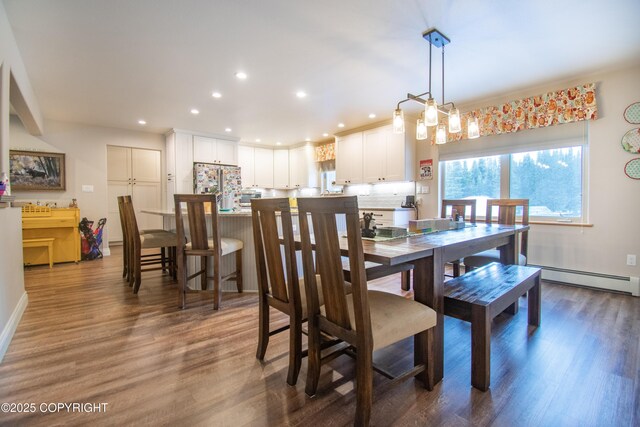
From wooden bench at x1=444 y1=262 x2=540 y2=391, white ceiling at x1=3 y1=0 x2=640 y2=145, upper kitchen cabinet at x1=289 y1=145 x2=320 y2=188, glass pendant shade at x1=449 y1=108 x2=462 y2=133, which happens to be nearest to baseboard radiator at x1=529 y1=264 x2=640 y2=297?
wooden bench at x1=444 y1=262 x2=540 y2=391

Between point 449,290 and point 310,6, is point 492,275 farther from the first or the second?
point 310,6

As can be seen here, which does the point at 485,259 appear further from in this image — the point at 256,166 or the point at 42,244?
the point at 42,244

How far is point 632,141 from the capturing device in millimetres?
2955

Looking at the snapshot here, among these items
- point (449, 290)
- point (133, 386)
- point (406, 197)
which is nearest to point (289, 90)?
point (406, 197)

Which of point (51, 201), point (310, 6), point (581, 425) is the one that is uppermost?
point (310, 6)

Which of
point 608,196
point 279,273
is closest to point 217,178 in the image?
point 279,273

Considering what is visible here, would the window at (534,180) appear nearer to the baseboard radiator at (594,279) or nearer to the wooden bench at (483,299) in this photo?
the baseboard radiator at (594,279)

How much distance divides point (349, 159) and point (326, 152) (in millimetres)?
959

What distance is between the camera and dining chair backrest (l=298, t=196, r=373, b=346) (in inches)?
44.7

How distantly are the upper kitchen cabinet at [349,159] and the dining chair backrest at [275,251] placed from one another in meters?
4.01

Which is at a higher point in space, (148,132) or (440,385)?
(148,132)

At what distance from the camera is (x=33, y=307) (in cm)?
264

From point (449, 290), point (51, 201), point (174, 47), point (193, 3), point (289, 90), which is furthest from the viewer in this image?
point (51, 201)

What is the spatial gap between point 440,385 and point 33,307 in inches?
135
